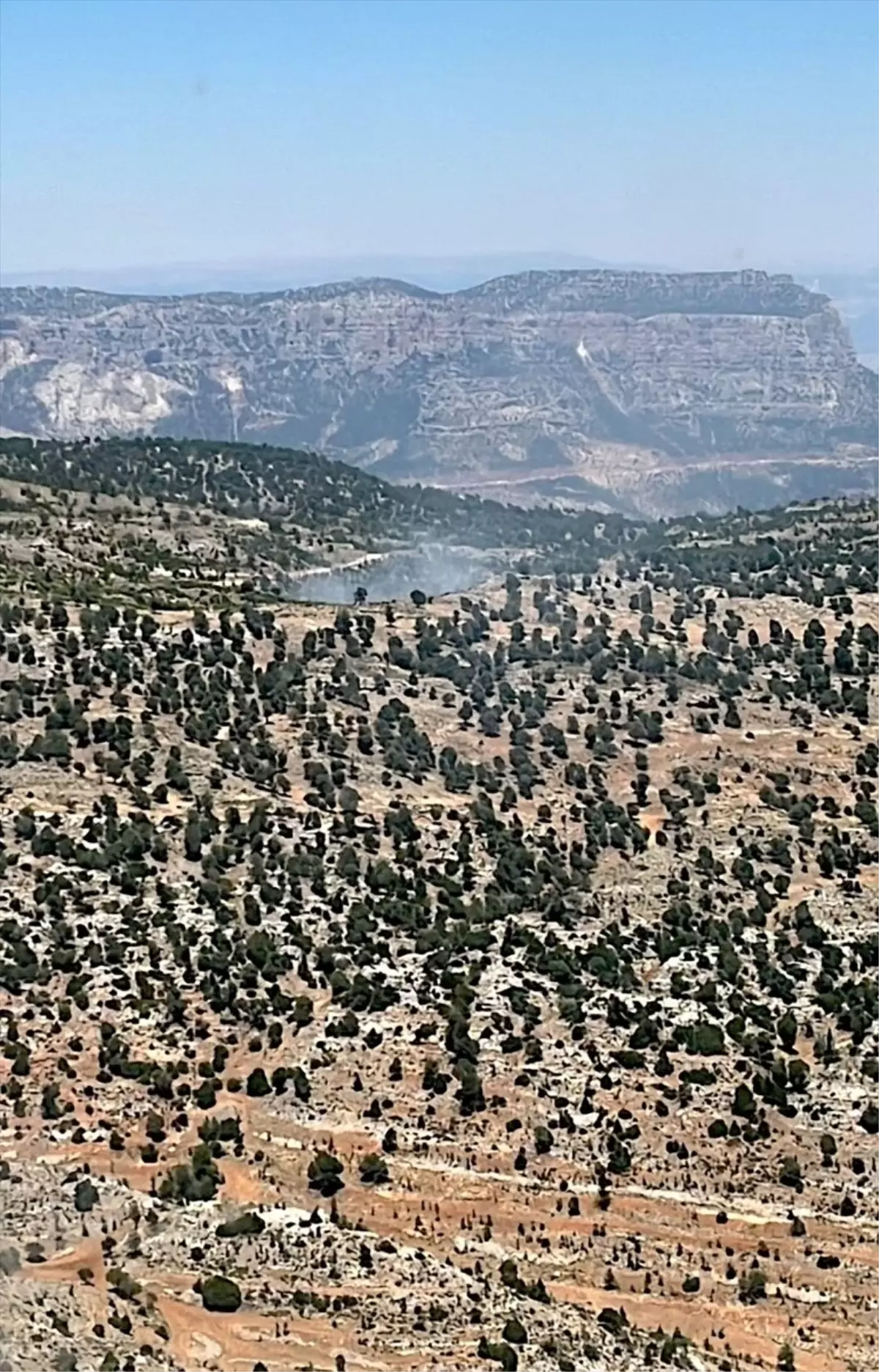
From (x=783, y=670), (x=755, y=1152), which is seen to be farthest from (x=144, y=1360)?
(x=783, y=670)

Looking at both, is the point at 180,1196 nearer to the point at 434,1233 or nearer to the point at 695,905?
the point at 434,1233

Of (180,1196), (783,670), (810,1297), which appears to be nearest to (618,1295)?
(810,1297)

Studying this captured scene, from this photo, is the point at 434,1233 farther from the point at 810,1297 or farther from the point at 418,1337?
the point at 810,1297

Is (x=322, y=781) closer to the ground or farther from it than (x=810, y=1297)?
farther from it

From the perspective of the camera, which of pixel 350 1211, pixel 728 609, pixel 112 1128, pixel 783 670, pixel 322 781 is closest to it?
pixel 350 1211

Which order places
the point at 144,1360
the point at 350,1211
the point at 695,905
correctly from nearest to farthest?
the point at 144,1360 < the point at 350,1211 < the point at 695,905

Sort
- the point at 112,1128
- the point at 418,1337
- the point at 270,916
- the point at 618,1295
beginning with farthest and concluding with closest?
1. the point at 270,916
2. the point at 112,1128
3. the point at 618,1295
4. the point at 418,1337

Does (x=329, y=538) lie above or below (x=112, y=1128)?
above

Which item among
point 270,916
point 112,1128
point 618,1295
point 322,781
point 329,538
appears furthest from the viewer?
point 329,538

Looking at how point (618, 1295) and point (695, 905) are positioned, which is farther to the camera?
point (695, 905)
